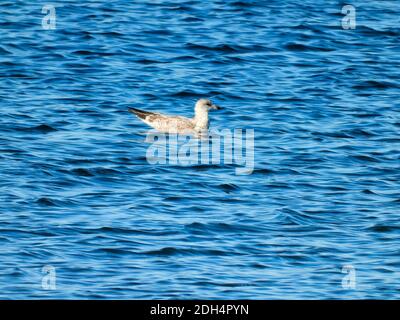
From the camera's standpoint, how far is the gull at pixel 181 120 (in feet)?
65.1

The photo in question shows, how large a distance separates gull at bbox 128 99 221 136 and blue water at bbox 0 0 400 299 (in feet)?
1.22

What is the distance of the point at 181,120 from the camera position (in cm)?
2014

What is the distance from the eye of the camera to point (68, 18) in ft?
92.1

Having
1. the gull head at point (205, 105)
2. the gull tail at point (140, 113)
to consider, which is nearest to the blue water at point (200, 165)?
the gull tail at point (140, 113)

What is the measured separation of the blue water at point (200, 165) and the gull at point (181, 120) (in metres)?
0.37

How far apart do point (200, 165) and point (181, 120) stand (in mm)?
2220

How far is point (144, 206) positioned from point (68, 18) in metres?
13.3

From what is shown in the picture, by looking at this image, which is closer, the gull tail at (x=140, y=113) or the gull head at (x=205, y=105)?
the gull tail at (x=140, y=113)

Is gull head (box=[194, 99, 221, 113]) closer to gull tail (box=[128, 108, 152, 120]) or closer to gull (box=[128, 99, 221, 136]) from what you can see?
gull (box=[128, 99, 221, 136])

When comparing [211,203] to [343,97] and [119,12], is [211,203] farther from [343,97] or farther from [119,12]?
[119,12]

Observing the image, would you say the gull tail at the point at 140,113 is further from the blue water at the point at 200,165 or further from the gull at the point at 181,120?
the blue water at the point at 200,165

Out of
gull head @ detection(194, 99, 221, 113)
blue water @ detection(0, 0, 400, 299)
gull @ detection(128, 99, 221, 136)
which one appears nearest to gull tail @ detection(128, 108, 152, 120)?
gull @ detection(128, 99, 221, 136)

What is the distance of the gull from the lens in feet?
65.1
